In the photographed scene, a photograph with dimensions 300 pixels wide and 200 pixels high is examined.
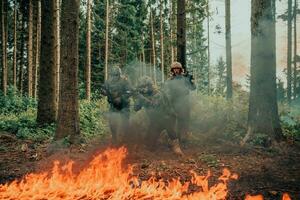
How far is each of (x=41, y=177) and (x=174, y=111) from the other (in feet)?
15.3

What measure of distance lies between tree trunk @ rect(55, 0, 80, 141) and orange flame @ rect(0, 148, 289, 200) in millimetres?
2424

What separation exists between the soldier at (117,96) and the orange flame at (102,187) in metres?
2.89

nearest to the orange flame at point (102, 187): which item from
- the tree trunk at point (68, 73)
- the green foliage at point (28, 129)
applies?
the tree trunk at point (68, 73)

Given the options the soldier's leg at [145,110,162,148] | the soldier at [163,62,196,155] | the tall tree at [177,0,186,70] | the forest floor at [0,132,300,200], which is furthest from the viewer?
the tall tree at [177,0,186,70]

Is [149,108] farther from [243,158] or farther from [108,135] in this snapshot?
[243,158]

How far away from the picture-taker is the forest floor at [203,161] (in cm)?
711

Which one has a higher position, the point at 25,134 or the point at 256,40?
the point at 256,40

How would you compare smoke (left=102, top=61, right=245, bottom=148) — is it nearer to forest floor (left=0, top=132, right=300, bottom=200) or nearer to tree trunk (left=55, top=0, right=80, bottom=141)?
forest floor (left=0, top=132, right=300, bottom=200)

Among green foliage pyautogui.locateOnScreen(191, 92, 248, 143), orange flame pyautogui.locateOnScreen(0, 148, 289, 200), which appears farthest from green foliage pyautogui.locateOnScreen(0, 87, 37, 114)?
orange flame pyautogui.locateOnScreen(0, 148, 289, 200)

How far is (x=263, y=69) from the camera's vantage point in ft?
34.9

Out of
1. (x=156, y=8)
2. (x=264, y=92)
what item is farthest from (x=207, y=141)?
(x=156, y=8)

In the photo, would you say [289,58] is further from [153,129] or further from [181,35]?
[153,129]

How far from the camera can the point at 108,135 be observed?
12.2 m

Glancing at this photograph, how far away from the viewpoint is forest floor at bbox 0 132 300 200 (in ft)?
23.3
